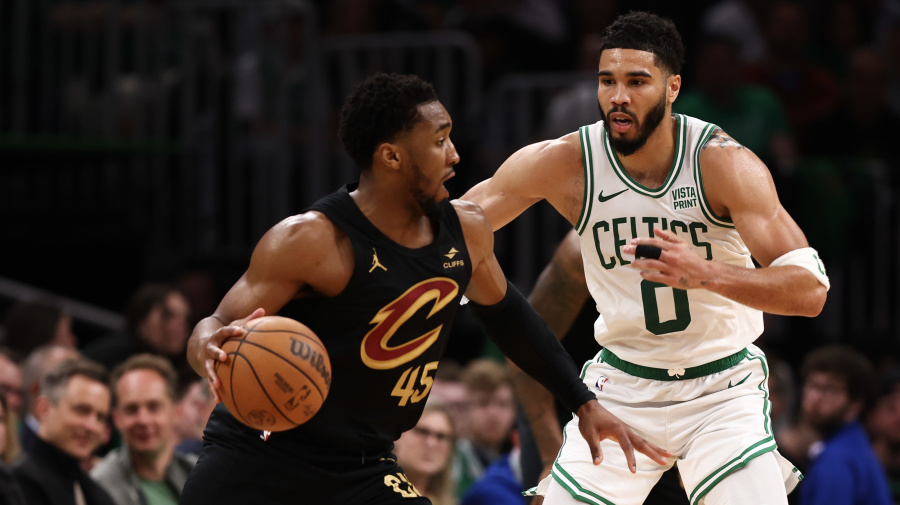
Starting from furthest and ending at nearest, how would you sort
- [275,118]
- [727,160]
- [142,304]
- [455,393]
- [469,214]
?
[275,118] → [455,393] → [142,304] → [469,214] → [727,160]

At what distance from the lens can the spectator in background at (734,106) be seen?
932cm

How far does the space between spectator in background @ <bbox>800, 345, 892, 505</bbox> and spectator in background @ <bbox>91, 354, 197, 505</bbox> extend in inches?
145

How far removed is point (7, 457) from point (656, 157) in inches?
160

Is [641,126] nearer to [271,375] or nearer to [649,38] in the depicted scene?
[649,38]

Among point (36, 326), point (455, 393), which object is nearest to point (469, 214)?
point (455, 393)

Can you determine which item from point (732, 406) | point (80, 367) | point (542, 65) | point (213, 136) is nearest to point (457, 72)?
point (542, 65)

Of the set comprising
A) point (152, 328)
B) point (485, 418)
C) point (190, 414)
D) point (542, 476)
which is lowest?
point (485, 418)

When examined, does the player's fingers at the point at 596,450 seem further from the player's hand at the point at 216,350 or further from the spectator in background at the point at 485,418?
the spectator in background at the point at 485,418

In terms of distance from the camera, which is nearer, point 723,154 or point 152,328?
point 723,154

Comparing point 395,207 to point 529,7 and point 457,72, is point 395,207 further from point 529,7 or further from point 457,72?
point 529,7

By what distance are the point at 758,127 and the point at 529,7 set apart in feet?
9.32

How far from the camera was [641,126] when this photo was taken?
463cm

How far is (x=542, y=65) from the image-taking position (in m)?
11.1

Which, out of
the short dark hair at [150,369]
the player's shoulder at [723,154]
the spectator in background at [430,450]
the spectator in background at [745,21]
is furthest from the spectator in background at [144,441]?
the spectator in background at [745,21]
